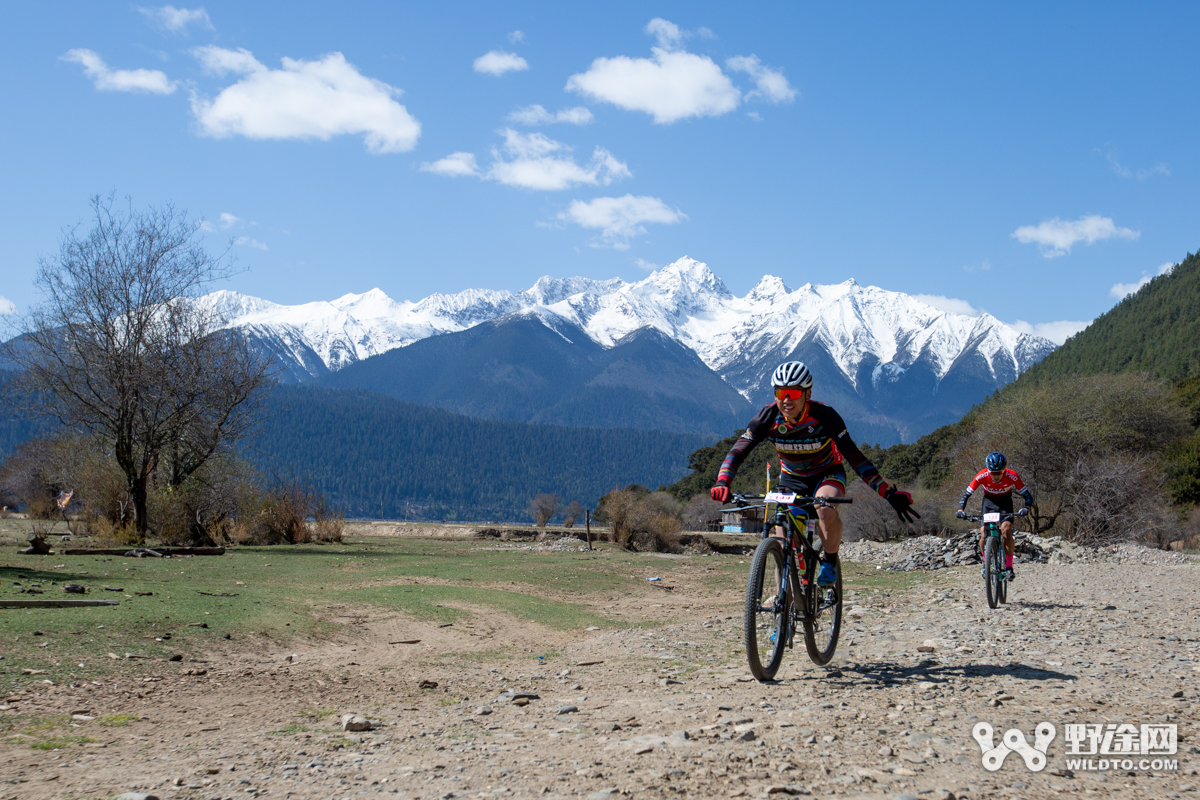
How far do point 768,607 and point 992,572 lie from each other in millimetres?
6117

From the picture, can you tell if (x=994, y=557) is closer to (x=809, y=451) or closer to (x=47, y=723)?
(x=809, y=451)

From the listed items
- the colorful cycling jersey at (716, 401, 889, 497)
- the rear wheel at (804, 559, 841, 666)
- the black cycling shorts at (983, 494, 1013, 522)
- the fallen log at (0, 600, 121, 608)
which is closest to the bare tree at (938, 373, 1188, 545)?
the black cycling shorts at (983, 494, 1013, 522)

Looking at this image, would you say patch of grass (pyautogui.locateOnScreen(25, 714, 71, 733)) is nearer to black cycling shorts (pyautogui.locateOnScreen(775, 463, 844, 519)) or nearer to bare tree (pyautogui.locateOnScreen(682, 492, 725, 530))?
black cycling shorts (pyautogui.locateOnScreen(775, 463, 844, 519))

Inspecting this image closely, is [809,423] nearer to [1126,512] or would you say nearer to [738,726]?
[738,726]

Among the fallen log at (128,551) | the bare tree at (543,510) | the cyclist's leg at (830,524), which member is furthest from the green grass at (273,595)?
the bare tree at (543,510)

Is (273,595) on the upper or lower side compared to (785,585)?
lower

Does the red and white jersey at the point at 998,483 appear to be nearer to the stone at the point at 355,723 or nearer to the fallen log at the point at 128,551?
the stone at the point at 355,723

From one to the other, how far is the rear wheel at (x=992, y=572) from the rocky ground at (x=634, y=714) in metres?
0.98

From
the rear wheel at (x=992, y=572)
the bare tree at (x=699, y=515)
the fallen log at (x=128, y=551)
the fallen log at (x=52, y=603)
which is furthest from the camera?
the bare tree at (x=699, y=515)

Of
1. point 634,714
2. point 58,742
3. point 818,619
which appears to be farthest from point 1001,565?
point 58,742

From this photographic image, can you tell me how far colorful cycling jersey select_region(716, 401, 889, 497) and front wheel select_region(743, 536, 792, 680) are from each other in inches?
27.0

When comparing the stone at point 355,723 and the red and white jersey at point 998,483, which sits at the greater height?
the red and white jersey at point 998,483

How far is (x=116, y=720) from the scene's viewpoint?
18.5 feet

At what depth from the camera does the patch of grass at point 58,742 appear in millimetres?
4863
